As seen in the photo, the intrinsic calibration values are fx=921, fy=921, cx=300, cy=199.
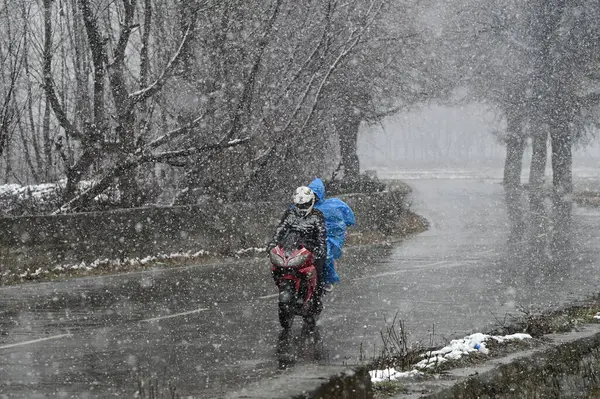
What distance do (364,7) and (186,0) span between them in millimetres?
8605

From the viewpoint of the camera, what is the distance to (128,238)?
17.8 meters

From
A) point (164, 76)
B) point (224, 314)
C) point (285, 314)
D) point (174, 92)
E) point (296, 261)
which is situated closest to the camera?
point (296, 261)

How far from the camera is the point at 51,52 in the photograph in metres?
19.3

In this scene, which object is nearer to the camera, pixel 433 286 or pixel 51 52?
pixel 433 286

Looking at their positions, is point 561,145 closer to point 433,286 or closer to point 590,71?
point 590,71

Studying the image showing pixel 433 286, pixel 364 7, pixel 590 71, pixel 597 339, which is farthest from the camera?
pixel 590 71

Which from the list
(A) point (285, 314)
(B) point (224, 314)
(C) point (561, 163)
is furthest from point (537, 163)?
(A) point (285, 314)

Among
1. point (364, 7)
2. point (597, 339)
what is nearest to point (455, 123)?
point (364, 7)

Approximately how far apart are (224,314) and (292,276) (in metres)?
2.28

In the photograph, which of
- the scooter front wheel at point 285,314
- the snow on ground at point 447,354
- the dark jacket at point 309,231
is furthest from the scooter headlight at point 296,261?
the snow on ground at point 447,354

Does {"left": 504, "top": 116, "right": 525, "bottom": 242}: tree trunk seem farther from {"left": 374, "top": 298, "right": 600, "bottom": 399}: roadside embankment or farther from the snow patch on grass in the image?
{"left": 374, "top": 298, "right": 600, "bottom": 399}: roadside embankment

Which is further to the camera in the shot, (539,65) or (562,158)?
(562,158)

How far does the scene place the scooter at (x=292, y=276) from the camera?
32.5 ft

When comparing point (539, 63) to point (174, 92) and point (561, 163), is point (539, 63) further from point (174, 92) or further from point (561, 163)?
point (174, 92)
